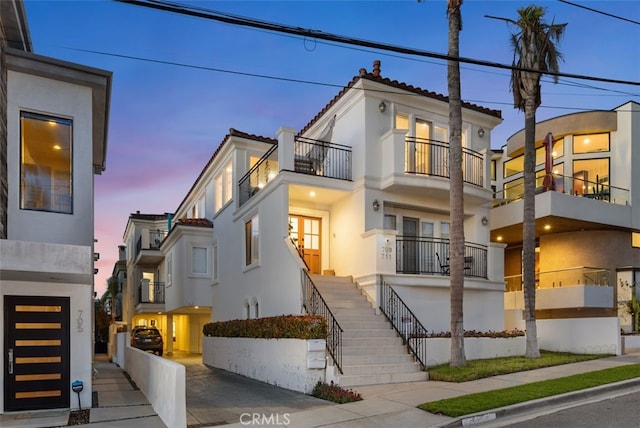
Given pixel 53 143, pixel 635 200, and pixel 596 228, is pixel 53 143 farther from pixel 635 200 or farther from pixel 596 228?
pixel 635 200

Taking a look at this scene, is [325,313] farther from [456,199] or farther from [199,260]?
[199,260]

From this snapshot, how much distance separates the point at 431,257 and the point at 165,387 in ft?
33.8

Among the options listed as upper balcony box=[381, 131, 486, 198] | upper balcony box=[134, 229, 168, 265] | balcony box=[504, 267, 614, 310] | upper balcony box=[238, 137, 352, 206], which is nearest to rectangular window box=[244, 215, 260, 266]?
upper balcony box=[238, 137, 352, 206]


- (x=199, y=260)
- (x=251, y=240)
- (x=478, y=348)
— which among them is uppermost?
(x=251, y=240)

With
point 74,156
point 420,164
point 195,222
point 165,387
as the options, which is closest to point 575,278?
point 420,164

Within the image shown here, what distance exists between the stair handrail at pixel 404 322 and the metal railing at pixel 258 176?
6032 mm

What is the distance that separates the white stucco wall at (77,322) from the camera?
10172mm

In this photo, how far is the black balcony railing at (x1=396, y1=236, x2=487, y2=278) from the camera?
16.2 meters

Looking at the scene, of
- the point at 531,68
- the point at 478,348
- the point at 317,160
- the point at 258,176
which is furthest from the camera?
the point at 258,176

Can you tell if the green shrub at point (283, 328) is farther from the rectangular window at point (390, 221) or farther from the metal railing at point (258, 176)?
the rectangular window at point (390, 221)

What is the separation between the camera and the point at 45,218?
11.0 m

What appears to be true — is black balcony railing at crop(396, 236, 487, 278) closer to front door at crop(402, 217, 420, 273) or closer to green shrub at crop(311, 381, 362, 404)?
front door at crop(402, 217, 420, 273)

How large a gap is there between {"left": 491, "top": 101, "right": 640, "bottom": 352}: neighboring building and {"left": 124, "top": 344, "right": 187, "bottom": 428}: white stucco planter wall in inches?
486
